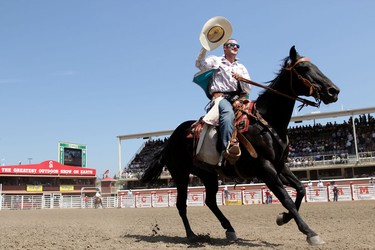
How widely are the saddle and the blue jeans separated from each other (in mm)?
76

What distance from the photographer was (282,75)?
5.95m

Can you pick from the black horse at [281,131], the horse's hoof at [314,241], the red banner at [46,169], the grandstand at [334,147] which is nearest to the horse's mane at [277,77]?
the black horse at [281,131]

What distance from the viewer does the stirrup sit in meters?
5.63

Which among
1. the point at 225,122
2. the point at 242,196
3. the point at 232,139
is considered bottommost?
the point at 242,196

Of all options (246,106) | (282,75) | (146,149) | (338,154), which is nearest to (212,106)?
(246,106)

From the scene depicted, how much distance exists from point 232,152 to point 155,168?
8.07 feet

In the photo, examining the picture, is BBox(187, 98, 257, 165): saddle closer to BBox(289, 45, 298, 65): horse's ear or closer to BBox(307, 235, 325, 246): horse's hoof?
BBox(289, 45, 298, 65): horse's ear

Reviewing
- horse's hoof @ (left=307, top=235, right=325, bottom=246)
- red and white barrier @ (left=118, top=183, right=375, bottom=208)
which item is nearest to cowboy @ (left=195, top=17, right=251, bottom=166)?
horse's hoof @ (left=307, top=235, right=325, bottom=246)

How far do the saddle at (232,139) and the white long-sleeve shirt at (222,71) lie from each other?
33 cm

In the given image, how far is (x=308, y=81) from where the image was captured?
5520mm

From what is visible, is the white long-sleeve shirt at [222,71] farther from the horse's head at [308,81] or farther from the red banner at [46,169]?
the red banner at [46,169]

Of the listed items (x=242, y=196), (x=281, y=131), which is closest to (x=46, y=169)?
(x=242, y=196)

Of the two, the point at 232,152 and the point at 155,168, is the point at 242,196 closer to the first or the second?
the point at 155,168

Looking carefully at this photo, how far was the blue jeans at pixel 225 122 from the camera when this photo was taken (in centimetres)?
585
